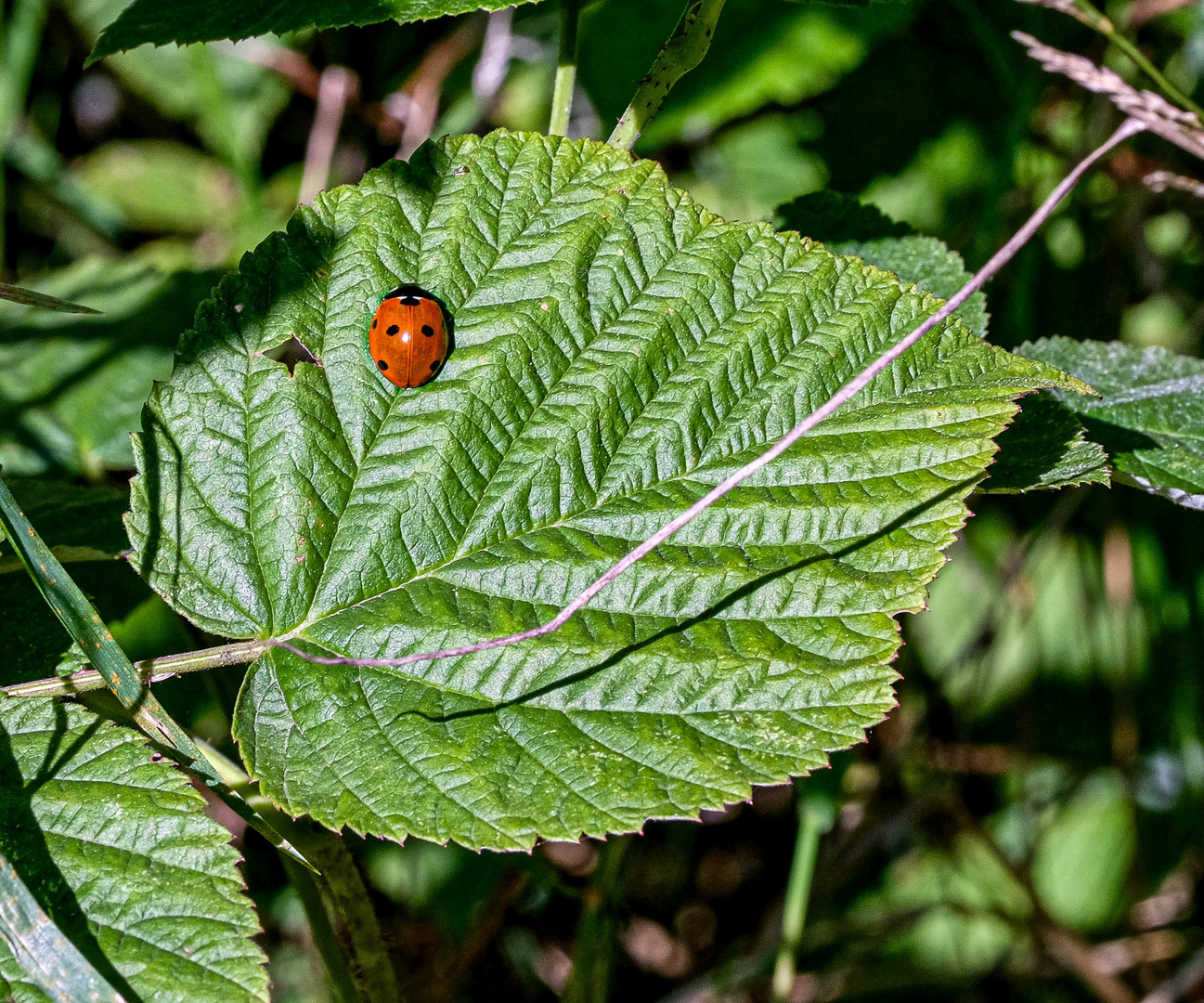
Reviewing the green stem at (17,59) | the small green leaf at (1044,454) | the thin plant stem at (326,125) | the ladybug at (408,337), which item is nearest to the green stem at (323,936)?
the ladybug at (408,337)

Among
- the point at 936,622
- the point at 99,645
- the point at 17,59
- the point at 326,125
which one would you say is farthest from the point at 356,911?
the point at 17,59

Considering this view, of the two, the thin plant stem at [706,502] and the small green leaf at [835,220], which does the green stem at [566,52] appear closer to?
the small green leaf at [835,220]

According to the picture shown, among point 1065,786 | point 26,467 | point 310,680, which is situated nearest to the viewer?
point 310,680

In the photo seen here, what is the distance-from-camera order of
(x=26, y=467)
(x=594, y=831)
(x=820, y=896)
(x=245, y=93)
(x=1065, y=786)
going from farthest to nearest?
(x=245, y=93) < (x=1065, y=786) < (x=820, y=896) < (x=26, y=467) < (x=594, y=831)

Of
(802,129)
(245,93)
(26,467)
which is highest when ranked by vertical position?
(245,93)

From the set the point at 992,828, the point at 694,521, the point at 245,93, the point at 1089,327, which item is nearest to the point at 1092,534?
the point at 1089,327

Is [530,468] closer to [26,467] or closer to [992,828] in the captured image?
[26,467]
